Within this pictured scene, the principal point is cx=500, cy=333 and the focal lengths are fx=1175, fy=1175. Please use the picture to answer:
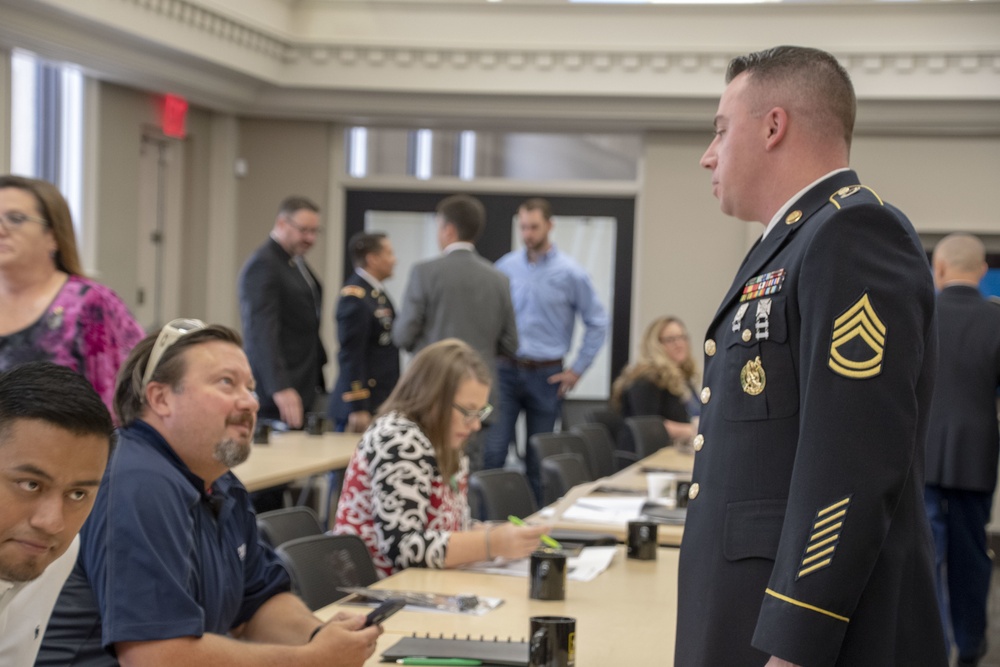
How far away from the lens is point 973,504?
5.16m

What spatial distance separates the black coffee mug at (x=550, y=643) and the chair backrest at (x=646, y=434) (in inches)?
168

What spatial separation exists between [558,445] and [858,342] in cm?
411

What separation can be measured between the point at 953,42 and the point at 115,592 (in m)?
6.87

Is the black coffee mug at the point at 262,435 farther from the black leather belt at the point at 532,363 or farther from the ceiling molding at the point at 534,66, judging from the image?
the ceiling molding at the point at 534,66

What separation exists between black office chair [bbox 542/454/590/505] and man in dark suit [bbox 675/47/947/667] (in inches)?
121

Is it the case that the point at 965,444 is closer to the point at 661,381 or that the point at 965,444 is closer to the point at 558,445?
the point at 558,445

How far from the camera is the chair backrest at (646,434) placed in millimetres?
6488

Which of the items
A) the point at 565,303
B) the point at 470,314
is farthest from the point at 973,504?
the point at 565,303

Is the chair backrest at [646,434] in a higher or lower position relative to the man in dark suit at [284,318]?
lower

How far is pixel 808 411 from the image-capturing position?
64.6 inches

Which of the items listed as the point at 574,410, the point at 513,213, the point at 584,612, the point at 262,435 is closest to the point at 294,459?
the point at 262,435

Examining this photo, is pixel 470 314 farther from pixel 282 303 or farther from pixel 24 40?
pixel 24 40

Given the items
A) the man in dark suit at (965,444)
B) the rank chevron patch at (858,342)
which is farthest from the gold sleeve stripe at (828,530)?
the man in dark suit at (965,444)

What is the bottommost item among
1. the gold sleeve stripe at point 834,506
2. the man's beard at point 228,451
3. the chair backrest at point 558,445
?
the chair backrest at point 558,445
